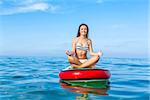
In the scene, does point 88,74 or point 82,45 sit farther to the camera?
point 82,45

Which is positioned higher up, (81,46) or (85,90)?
(81,46)

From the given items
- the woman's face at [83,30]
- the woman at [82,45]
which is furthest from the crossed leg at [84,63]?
the woman's face at [83,30]

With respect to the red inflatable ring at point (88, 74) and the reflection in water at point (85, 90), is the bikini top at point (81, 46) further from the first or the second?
the reflection in water at point (85, 90)

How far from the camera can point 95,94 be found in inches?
310

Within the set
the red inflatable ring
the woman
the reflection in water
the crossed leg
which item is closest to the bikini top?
the woman

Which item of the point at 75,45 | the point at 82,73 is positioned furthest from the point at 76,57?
the point at 82,73

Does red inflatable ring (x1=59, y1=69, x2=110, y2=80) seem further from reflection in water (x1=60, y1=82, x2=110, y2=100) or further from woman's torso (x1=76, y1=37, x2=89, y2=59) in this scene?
woman's torso (x1=76, y1=37, x2=89, y2=59)

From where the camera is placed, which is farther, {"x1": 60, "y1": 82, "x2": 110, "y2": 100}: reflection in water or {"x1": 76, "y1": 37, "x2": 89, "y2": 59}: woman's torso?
{"x1": 76, "y1": 37, "x2": 89, "y2": 59}: woman's torso

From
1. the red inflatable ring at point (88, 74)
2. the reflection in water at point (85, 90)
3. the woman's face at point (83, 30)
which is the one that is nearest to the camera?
the reflection in water at point (85, 90)

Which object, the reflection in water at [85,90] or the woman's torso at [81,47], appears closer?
the reflection in water at [85,90]

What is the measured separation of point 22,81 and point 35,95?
2.85 m

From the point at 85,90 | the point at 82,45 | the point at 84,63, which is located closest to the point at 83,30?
the point at 82,45

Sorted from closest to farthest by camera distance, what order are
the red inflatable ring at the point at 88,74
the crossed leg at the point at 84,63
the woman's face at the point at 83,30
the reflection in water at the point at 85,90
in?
the reflection in water at the point at 85,90 → the red inflatable ring at the point at 88,74 → the crossed leg at the point at 84,63 → the woman's face at the point at 83,30

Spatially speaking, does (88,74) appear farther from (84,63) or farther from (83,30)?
(83,30)
